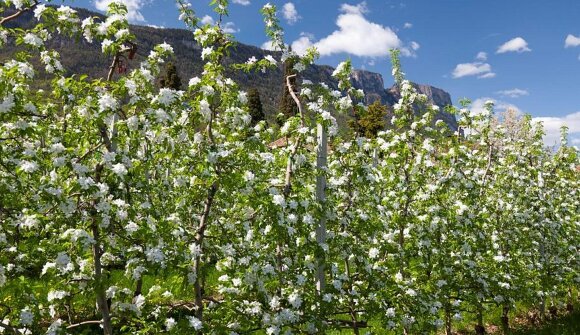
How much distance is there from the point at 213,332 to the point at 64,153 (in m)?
2.93

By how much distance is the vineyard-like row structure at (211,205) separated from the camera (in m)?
5.21

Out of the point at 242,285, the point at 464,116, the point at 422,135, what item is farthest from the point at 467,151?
the point at 242,285

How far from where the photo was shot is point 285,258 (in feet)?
24.5

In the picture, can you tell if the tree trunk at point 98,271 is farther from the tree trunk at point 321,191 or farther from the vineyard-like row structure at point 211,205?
the tree trunk at point 321,191

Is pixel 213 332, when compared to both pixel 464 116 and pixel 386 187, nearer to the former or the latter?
pixel 386 187

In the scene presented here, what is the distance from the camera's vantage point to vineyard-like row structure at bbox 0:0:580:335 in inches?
205

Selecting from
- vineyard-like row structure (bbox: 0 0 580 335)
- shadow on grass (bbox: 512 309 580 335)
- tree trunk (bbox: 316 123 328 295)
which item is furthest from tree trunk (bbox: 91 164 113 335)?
shadow on grass (bbox: 512 309 580 335)

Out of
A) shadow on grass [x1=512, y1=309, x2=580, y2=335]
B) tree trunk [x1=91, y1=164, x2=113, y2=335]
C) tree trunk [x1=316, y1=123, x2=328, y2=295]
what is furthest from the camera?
shadow on grass [x1=512, y1=309, x2=580, y2=335]

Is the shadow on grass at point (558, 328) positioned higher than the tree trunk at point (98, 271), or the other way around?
the tree trunk at point (98, 271)

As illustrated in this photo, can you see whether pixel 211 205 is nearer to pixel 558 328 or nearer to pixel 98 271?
pixel 98 271

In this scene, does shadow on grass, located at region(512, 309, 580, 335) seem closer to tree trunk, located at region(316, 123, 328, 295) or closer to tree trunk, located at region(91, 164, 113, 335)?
tree trunk, located at region(316, 123, 328, 295)

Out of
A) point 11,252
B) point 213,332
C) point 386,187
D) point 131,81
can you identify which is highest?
point 131,81

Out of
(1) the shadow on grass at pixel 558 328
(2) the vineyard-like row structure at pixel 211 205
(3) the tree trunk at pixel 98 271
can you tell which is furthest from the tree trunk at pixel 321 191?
(1) the shadow on grass at pixel 558 328

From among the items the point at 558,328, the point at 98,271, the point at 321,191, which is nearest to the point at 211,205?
the point at 321,191
